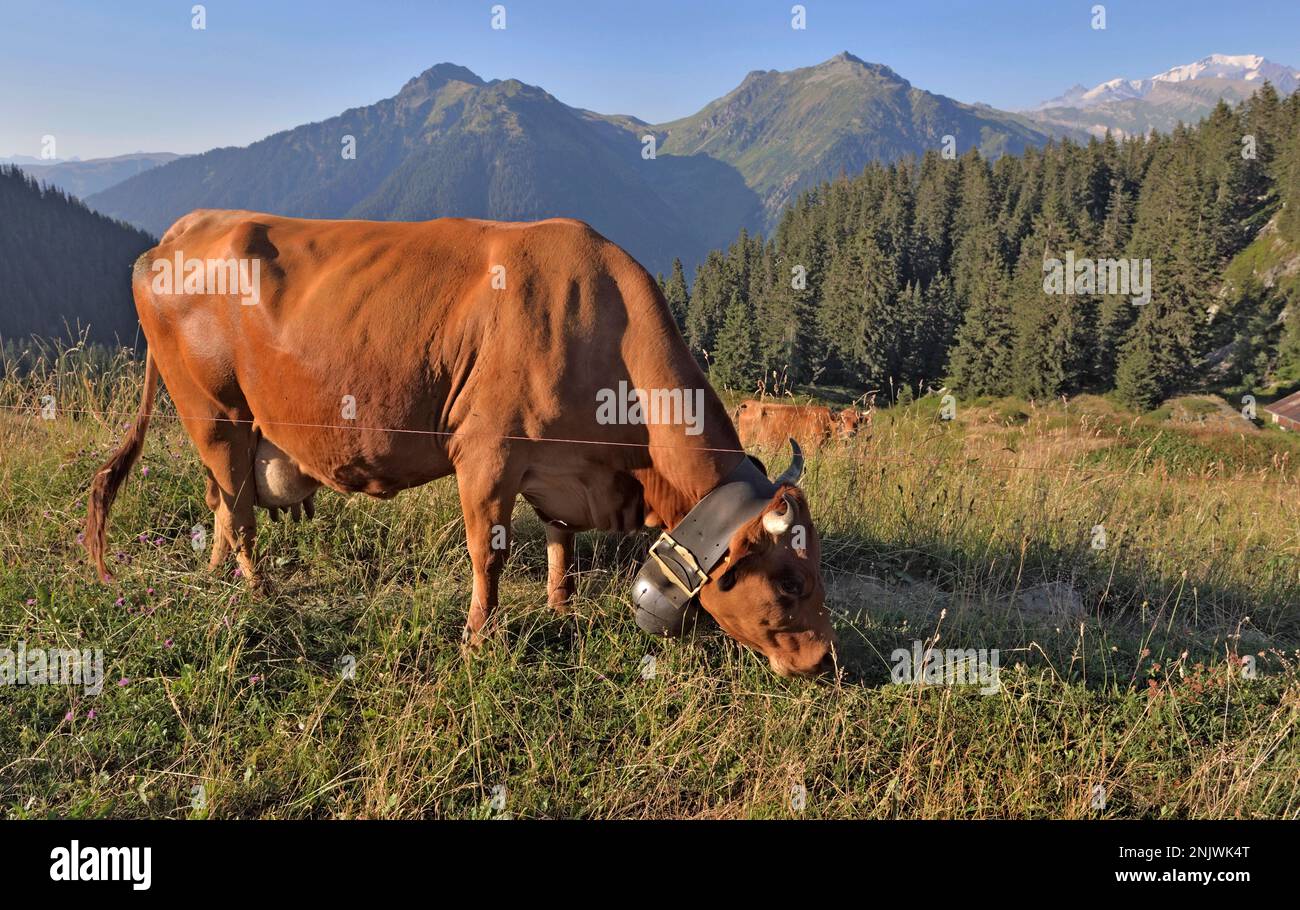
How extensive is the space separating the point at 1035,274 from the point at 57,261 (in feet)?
483

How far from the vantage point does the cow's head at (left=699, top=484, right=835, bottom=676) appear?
4336mm

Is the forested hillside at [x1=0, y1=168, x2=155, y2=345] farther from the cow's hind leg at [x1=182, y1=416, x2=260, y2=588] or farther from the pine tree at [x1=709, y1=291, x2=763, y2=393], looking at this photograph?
the cow's hind leg at [x1=182, y1=416, x2=260, y2=588]

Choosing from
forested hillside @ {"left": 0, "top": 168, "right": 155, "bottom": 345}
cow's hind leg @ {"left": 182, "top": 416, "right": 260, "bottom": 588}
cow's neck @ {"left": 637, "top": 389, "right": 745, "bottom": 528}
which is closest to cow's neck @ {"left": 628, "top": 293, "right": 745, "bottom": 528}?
cow's neck @ {"left": 637, "top": 389, "right": 745, "bottom": 528}

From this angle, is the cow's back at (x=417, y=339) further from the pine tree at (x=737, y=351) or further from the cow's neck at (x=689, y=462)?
the pine tree at (x=737, y=351)

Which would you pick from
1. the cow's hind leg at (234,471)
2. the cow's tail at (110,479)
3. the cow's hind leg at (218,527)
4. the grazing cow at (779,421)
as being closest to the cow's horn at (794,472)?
the cow's hind leg at (234,471)

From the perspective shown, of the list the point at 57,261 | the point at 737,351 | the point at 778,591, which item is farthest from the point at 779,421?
the point at 57,261

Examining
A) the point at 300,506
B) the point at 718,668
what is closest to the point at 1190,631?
the point at 718,668

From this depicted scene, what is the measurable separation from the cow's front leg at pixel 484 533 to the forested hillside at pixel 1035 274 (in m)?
58.9

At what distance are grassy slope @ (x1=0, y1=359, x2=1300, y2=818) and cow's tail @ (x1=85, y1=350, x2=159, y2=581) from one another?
0.64 ft

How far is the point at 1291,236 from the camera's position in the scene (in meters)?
90.8

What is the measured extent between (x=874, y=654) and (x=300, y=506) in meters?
4.22

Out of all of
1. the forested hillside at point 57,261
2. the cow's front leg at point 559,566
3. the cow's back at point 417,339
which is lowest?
the cow's front leg at point 559,566

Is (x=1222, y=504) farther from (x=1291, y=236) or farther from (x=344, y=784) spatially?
(x=1291, y=236)

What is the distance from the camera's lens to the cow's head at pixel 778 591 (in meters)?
4.34
